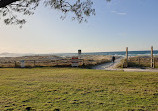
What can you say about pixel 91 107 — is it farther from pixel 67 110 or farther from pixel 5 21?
pixel 5 21

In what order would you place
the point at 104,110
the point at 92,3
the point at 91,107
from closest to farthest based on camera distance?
the point at 104,110, the point at 91,107, the point at 92,3

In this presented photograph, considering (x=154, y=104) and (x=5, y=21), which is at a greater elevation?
(x=5, y=21)

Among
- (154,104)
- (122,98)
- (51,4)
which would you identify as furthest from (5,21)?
(154,104)

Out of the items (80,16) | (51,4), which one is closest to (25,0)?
(51,4)

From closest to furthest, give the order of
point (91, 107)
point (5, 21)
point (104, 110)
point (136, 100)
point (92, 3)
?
1. point (104, 110)
2. point (91, 107)
3. point (136, 100)
4. point (92, 3)
5. point (5, 21)

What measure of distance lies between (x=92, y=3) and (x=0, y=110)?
4.72 meters

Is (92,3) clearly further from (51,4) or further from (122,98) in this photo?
(122,98)

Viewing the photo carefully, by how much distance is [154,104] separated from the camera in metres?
3.61

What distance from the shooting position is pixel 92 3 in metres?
5.57

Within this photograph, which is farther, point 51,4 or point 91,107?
point 51,4

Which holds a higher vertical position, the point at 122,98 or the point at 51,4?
the point at 51,4

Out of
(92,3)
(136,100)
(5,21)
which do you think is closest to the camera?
(136,100)

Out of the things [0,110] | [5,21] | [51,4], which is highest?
[51,4]

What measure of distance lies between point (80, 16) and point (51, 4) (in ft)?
4.12
